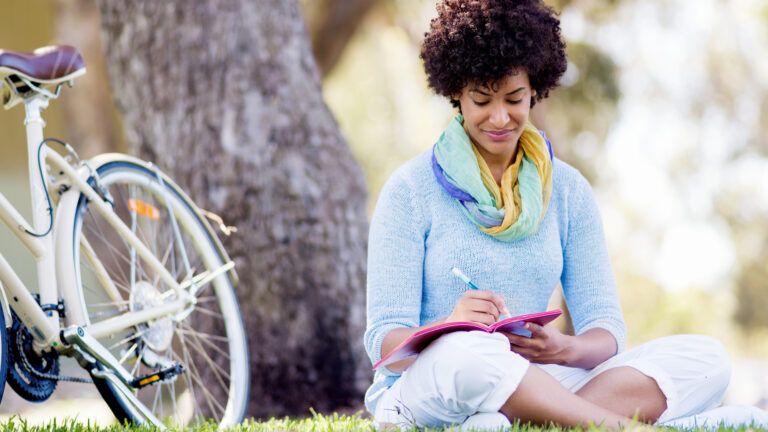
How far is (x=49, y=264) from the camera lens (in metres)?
3.22

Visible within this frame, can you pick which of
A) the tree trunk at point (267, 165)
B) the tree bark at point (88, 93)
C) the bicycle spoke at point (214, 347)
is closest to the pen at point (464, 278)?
the bicycle spoke at point (214, 347)

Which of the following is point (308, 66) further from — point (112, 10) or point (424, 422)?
point (424, 422)

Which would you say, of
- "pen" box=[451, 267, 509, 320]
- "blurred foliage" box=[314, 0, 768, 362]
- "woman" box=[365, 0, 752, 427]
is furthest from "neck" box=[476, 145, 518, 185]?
"blurred foliage" box=[314, 0, 768, 362]

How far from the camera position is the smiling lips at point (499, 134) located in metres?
3.15

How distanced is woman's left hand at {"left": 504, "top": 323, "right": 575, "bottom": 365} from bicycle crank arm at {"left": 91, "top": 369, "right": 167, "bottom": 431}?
102 centimetres

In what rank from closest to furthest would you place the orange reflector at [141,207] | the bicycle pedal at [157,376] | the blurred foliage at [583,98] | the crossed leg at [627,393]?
the crossed leg at [627,393], the bicycle pedal at [157,376], the orange reflector at [141,207], the blurred foliage at [583,98]

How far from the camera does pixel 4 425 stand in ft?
9.91

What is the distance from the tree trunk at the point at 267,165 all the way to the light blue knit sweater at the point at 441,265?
1.32 m

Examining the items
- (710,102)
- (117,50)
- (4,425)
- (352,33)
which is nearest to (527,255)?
(4,425)

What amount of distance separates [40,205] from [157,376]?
1.98 feet

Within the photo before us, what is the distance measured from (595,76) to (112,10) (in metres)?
6.80

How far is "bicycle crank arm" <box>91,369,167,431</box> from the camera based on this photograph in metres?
3.23

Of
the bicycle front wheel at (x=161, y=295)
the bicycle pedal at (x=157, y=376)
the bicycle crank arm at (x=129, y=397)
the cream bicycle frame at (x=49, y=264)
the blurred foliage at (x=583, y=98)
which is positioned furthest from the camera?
the blurred foliage at (x=583, y=98)

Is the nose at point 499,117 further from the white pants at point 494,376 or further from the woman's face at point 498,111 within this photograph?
the white pants at point 494,376
